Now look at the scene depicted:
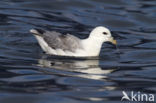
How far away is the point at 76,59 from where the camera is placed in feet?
48.8

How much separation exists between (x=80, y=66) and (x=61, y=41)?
115 cm

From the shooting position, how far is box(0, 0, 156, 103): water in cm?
1193

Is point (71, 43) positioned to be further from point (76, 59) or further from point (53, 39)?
point (53, 39)

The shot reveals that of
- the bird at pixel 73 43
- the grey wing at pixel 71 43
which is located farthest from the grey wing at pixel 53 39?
the grey wing at pixel 71 43

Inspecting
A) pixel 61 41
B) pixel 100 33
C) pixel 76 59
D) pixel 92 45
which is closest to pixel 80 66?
pixel 76 59

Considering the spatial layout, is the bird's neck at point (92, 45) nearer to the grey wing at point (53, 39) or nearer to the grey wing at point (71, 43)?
the grey wing at point (71, 43)

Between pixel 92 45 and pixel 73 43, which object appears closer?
pixel 73 43

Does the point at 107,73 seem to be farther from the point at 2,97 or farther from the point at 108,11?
the point at 108,11

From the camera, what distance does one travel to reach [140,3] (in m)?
21.7

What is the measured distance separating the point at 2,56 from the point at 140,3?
27.6ft

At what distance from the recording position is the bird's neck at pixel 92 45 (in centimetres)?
1501

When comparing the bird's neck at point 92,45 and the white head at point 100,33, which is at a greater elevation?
the white head at point 100,33

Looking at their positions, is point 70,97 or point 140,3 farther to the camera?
point 140,3

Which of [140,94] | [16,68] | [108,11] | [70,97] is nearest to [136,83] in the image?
[140,94]
